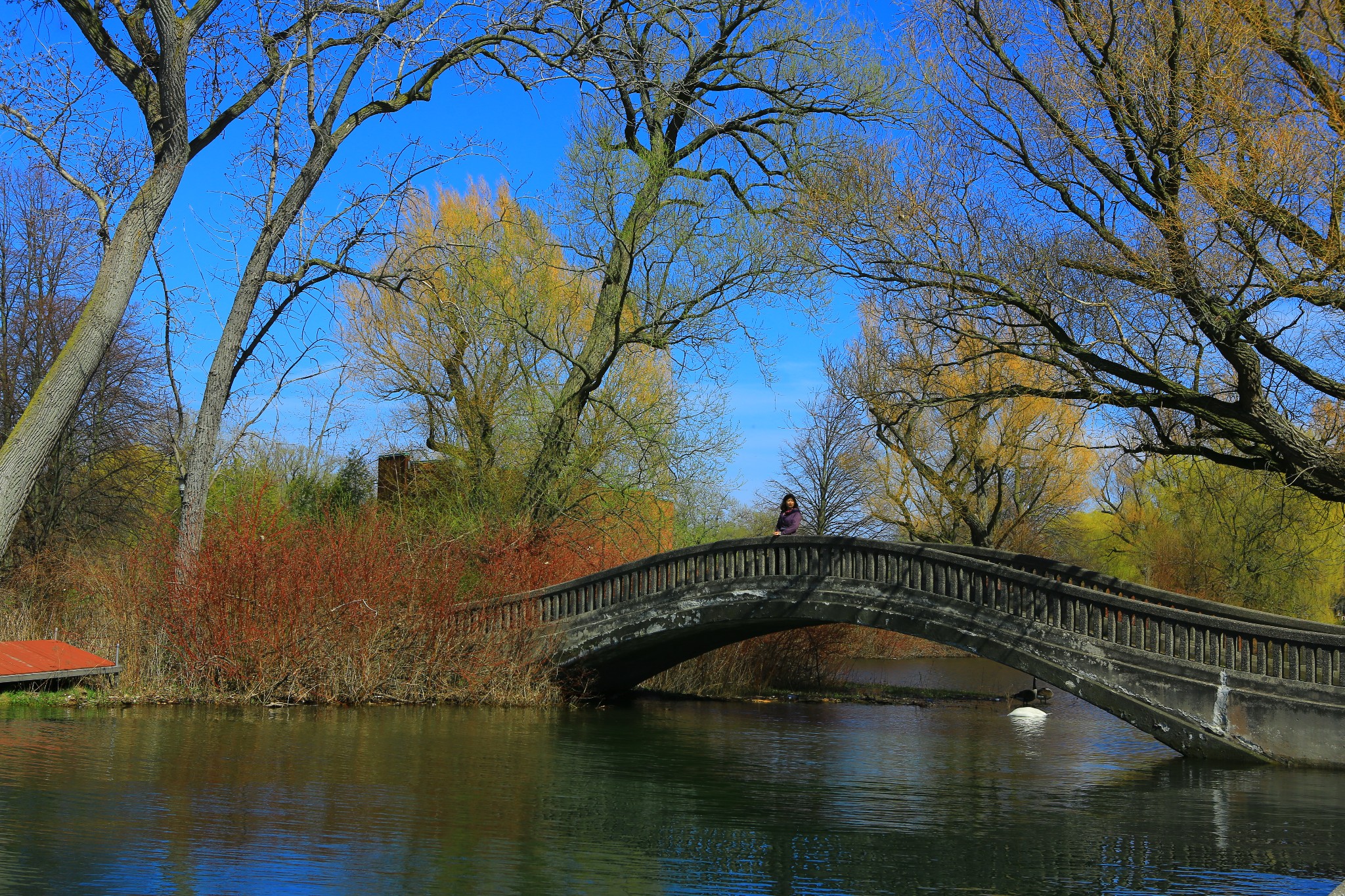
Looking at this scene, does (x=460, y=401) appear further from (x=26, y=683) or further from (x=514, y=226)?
(x=26, y=683)

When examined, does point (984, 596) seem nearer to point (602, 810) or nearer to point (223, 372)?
point (602, 810)

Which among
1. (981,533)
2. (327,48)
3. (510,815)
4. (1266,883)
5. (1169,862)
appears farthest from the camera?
(981,533)

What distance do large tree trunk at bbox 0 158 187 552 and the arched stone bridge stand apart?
943 centimetres

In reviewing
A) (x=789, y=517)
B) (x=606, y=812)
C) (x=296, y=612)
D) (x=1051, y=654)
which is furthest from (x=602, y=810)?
(x=789, y=517)

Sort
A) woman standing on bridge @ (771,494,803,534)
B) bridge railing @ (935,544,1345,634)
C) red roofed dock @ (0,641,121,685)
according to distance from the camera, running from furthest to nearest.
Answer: woman standing on bridge @ (771,494,803,534), bridge railing @ (935,544,1345,634), red roofed dock @ (0,641,121,685)

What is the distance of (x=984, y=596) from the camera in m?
15.8

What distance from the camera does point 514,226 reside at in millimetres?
23578

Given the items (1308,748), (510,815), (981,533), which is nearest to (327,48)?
(510,815)

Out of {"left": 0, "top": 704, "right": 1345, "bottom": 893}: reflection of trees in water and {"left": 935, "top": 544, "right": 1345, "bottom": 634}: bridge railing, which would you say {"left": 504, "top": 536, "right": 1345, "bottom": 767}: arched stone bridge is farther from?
{"left": 0, "top": 704, "right": 1345, "bottom": 893}: reflection of trees in water

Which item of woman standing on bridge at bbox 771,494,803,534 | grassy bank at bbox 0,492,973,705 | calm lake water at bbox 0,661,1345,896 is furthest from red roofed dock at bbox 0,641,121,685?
woman standing on bridge at bbox 771,494,803,534

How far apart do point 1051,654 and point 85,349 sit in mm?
11422

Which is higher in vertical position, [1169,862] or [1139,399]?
[1139,399]

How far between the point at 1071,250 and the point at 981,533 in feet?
54.3

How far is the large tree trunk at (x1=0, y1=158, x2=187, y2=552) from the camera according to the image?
1016 cm
